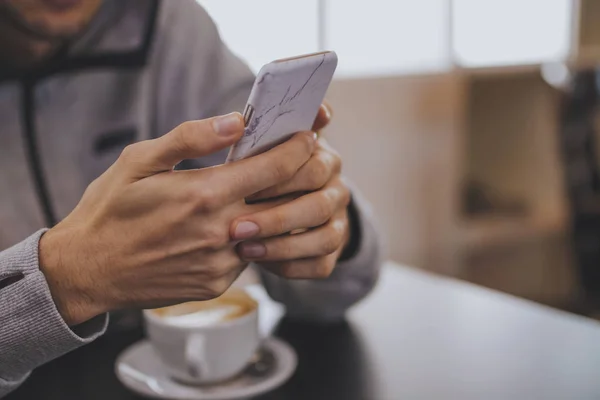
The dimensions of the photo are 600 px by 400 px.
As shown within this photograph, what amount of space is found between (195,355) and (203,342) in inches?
0.5

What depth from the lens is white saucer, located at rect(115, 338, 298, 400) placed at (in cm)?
52

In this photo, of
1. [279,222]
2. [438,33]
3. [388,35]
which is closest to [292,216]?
[279,222]

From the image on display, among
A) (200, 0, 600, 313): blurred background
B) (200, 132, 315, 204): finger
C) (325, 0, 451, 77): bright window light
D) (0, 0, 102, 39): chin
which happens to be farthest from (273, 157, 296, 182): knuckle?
(200, 0, 600, 313): blurred background

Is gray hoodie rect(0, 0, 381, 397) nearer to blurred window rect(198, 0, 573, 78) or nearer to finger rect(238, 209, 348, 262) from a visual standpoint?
finger rect(238, 209, 348, 262)

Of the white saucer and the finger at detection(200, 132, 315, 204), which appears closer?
the finger at detection(200, 132, 315, 204)

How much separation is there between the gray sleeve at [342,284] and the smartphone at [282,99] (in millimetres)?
273

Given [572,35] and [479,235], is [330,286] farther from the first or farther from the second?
[572,35]

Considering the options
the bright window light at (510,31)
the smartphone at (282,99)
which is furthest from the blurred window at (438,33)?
the smartphone at (282,99)

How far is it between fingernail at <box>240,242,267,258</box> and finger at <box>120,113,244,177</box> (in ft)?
0.24

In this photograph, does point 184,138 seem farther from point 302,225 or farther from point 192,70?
point 192,70

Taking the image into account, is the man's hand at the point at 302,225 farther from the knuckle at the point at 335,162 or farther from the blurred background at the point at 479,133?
the blurred background at the point at 479,133

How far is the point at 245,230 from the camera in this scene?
1.23ft

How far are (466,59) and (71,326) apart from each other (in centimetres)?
192

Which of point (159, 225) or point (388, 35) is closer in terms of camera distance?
point (159, 225)
